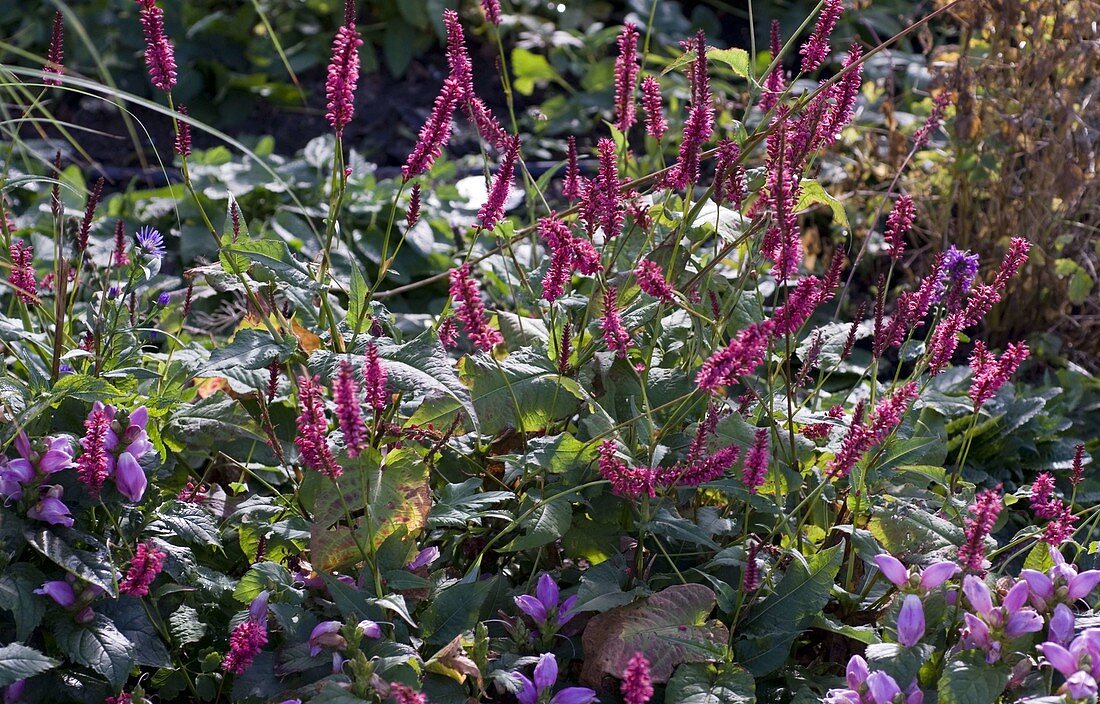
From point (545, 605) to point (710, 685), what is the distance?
257 mm

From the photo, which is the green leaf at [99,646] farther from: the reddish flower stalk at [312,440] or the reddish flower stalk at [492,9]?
the reddish flower stalk at [492,9]

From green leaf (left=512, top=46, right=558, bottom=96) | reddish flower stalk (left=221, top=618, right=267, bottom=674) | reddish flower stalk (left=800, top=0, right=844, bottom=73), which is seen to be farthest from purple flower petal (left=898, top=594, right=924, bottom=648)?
green leaf (left=512, top=46, right=558, bottom=96)

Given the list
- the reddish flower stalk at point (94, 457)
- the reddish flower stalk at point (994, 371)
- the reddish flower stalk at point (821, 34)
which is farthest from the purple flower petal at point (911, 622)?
the reddish flower stalk at point (94, 457)

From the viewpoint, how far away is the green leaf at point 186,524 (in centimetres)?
175

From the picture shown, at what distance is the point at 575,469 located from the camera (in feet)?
5.84

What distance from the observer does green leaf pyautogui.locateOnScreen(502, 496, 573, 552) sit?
67.5 inches

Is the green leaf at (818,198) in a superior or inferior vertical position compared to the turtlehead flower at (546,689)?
superior

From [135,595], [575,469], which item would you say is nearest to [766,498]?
[575,469]

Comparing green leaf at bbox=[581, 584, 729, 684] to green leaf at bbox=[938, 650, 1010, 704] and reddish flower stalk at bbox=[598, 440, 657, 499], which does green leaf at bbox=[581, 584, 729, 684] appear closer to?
reddish flower stalk at bbox=[598, 440, 657, 499]

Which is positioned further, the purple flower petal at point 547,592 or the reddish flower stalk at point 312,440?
the purple flower petal at point 547,592

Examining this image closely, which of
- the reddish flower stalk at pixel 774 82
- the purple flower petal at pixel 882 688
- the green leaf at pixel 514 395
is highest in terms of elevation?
the reddish flower stalk at pixel 774 82

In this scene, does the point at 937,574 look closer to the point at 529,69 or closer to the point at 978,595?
the point at 978,595

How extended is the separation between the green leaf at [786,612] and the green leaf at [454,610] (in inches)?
14.9

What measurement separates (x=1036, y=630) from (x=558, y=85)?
3.65 metres
